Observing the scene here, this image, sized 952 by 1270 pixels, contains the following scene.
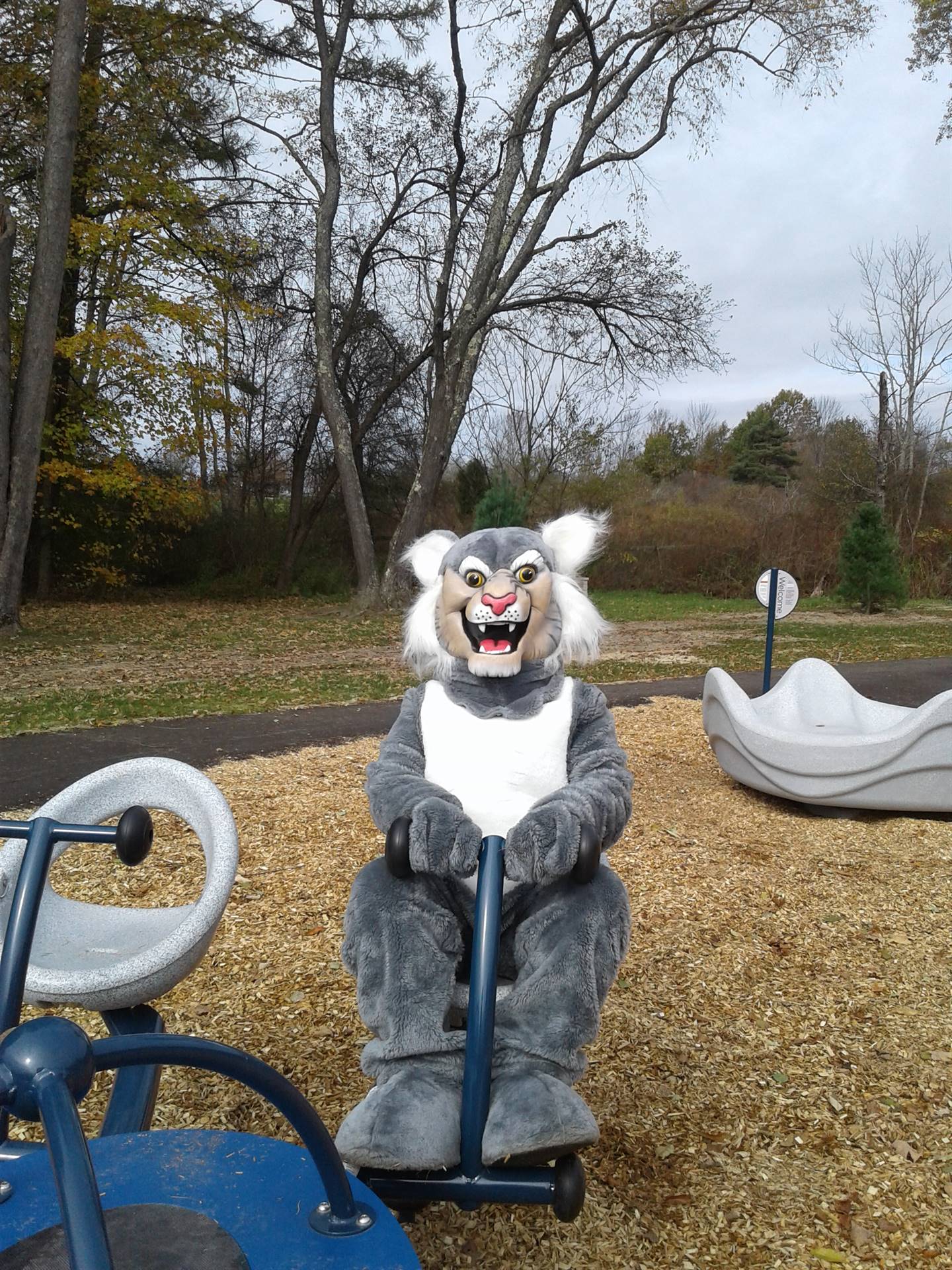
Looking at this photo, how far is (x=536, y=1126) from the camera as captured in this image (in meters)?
1.46

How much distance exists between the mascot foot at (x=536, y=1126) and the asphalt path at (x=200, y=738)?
12.2 feet

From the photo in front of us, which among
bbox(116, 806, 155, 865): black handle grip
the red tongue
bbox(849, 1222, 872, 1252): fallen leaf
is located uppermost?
the red tongue

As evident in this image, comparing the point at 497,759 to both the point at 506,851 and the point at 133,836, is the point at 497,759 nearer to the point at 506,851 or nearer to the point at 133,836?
the point at 506,851

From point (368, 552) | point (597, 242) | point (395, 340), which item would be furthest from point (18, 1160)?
point (395, 340)

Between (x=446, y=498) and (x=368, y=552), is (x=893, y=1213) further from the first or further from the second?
(x=446, y=498)

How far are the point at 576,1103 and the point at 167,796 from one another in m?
1.04

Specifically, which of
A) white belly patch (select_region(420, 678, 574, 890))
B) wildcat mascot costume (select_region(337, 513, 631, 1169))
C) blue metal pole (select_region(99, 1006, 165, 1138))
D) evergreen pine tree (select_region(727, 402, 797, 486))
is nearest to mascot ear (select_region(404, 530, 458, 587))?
wildcat mascot costume (select_region(337, 513, 631, 1169))

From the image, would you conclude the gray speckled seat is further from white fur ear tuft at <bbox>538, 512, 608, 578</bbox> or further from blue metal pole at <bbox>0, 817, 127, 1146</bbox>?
white fur ear tuft at <bbox>538, 512, 608, 578</bbox>

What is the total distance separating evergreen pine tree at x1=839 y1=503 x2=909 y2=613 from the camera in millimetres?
18156

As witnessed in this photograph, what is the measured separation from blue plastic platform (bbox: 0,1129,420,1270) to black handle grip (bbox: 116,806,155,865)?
0.40 m

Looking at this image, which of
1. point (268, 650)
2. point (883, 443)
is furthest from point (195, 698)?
point (883, 443)

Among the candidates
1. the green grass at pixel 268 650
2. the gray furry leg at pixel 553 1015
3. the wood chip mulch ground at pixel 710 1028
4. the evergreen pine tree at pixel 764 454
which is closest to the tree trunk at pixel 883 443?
the green grass at pixel 268 650

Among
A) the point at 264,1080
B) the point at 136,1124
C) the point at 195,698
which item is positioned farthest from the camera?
the point at 195,698

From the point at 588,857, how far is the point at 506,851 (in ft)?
0.54
